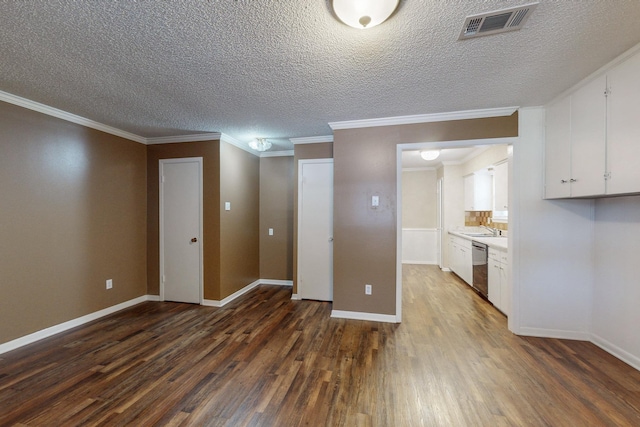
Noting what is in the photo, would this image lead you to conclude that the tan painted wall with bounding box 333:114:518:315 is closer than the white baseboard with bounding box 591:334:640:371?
No

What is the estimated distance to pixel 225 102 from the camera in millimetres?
2666

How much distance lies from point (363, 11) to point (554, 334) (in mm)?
3606

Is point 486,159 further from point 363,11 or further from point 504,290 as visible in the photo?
point 363,11

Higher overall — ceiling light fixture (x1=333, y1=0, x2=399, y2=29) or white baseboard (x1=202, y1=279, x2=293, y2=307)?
ceiling light fixture (x1=333, y1=0, x2=399, y2=29)

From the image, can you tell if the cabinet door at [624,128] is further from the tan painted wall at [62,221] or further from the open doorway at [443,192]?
the tan painted wall at [62,221]

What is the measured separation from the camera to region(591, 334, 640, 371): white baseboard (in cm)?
216

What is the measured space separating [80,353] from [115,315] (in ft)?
3.41

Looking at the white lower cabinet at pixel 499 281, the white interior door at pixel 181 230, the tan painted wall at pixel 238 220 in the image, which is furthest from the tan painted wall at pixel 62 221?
the white lower cabinet at pixel 499 281

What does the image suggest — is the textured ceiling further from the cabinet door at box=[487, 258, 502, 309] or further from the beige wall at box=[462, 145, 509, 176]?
the cabinet door at box=[487, 258, 502, 309]

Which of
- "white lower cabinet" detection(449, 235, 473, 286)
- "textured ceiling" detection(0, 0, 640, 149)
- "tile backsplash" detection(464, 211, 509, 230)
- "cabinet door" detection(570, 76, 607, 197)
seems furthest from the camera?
"tile backsplash" detection(464, 211, 509, 230)

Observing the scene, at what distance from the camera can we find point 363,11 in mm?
1408

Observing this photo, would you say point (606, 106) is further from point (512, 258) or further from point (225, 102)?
point (225, 102)

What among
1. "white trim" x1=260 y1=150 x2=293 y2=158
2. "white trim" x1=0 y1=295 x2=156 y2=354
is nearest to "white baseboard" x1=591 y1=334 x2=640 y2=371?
"white trim" x1=260 y1=150 x2=293 y2=158

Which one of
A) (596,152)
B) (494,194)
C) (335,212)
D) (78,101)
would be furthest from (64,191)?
(494,194)
